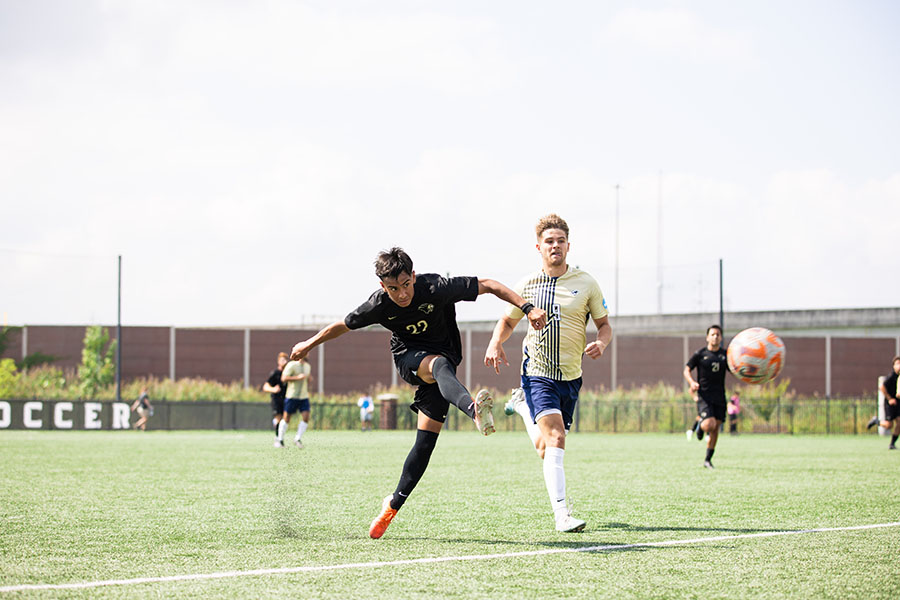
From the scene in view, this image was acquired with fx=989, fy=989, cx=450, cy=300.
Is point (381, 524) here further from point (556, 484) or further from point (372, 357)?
point (372, 357)

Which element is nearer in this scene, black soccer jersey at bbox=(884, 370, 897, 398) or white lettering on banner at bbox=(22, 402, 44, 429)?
black soccer jersey at bbox=(884, 370, 897, 398)

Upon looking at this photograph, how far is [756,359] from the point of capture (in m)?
11.4

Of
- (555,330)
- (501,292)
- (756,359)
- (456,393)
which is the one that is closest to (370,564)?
(456,393)

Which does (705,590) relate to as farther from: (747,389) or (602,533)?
(747,389)

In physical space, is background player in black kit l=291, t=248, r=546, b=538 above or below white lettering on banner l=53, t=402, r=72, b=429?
above

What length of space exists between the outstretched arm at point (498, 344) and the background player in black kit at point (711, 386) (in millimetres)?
7804

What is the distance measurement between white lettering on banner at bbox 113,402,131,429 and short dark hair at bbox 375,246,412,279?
106 ft

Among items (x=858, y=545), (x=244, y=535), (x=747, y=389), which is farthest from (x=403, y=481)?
(x=747, y=389)

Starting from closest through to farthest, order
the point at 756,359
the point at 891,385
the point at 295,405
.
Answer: the point at 756,359, the point at 295,405, the point at 891,385

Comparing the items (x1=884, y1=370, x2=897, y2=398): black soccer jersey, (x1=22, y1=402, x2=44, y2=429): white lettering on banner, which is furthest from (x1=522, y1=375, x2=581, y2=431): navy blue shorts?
(x1=22, y1=402, x2=44, y2=429): white lettering on banner

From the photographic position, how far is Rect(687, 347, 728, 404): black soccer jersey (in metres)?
15.2

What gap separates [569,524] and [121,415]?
32.4 meters

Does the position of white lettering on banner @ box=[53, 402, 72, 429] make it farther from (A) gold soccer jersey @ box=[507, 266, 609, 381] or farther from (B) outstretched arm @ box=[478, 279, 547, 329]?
(B) outstretched arm @ box=[478, 279, 547, 329]

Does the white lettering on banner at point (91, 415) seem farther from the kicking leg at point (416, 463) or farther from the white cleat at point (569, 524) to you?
the white cleat at point (569, 524)
